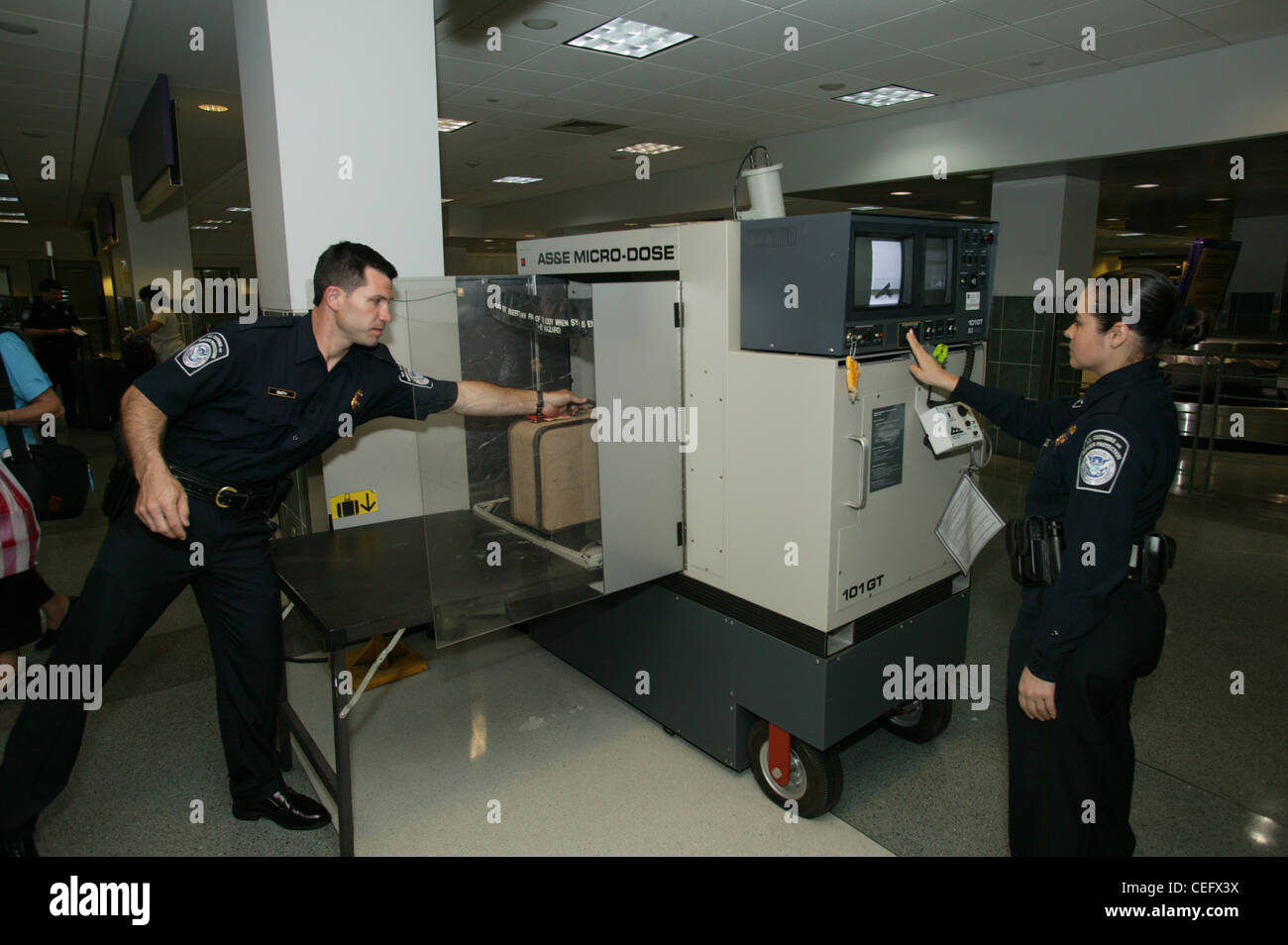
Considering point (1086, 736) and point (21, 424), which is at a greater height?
point (21, 424)

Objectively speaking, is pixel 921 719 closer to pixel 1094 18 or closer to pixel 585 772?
pixel 585 772

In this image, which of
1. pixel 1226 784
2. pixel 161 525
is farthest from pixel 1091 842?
pixel 161 525

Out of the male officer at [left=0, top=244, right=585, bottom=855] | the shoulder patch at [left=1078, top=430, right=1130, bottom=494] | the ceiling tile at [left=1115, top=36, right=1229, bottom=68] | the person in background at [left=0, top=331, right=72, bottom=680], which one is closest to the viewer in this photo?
the shoulder patch at [left=1078, top=430, right=1130, bottom=494]

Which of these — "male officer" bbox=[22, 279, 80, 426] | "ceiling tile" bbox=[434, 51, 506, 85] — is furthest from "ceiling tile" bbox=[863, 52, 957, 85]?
"male officer" bbox=[22, 279, 80, 426]

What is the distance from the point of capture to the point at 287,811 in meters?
2.32

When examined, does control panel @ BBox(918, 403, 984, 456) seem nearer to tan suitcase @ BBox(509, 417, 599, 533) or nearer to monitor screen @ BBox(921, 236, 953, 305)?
monitor screen @ BBox(921, 236, 953, 305)

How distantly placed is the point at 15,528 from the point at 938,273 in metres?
3.06

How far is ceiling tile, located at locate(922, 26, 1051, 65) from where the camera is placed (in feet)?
15.9

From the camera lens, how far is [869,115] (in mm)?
7211

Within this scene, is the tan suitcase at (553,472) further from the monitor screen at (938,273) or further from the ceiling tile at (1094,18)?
the ceiling tile at (1094,18)

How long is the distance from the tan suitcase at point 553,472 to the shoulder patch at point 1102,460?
1381 mm

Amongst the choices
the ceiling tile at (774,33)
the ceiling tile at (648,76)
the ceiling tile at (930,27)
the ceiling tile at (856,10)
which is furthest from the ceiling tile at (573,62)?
the ceiling tile at (930,27)

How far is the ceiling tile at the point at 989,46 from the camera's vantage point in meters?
4.85

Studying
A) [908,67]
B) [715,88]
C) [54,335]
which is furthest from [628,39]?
[54,335]
